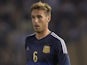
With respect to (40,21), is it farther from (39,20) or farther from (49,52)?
(49,52)

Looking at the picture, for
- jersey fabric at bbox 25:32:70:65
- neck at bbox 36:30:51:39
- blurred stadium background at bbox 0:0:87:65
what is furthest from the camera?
blurred stadium background at bbox 0:0:87:65

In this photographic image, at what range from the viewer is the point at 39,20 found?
3693 mm

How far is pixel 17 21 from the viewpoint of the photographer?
24.1ft

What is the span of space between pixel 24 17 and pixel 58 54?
3.83 metres

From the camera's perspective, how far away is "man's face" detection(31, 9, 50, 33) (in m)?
3.66

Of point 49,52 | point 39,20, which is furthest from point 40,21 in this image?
point 49,52

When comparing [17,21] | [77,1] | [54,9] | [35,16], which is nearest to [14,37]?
[17,21]

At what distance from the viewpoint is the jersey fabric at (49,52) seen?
359 cm

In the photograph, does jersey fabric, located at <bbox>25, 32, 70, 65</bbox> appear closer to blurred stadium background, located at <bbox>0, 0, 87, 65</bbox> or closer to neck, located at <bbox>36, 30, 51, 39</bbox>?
neck, located at <bbox>36, 30, 51, 39</bbox>

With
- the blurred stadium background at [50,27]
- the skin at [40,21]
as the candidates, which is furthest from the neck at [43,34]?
the blurred stadium background at [50,27]

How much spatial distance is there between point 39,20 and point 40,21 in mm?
15

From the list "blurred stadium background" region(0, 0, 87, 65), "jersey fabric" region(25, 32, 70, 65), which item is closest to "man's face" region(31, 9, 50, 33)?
"jersey fabric" region(25, 32, 70, 65)

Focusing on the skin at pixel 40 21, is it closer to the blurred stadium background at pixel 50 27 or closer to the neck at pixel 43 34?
the neck at pixel 43 34

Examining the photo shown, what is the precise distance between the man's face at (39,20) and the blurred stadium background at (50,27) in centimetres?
299
